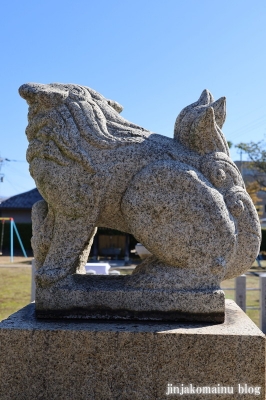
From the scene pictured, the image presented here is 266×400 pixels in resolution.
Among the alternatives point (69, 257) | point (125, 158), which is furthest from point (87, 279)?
point (125, 158)

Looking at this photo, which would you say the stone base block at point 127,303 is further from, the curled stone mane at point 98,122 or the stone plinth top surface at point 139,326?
the curled stone mane at point 98,122

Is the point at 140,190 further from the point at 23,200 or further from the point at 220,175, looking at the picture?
the point at 23,200

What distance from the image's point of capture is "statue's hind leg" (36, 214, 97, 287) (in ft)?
8.02

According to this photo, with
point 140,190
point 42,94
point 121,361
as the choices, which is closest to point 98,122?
point 42,94

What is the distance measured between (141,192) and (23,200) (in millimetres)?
22513

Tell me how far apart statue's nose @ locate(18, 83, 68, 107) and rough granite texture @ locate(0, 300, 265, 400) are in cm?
144

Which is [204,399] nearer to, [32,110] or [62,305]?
[62,305]

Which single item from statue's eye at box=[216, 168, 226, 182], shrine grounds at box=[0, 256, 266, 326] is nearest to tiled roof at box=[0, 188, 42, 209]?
shrine grounds at box=[0, 256, 266, 326]

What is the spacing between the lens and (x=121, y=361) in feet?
7.14

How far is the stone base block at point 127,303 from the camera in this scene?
2.36 meters

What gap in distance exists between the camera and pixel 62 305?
243 centimetres

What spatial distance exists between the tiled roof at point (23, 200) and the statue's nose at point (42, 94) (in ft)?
68.8

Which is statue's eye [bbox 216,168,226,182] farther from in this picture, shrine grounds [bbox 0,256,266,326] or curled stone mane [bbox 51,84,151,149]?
shrine grounds [bbox 0,256,266,326]

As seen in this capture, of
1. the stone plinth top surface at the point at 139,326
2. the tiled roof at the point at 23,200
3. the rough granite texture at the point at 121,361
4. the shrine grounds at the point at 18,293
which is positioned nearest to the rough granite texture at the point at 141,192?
the stone plinth top surface at the point at 139,326
